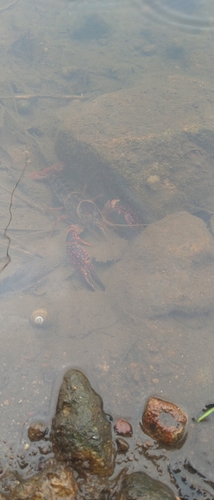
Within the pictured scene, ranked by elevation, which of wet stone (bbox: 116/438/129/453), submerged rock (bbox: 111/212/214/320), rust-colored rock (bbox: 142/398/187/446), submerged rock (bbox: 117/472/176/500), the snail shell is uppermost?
submerged rock (bbox: 117/472/176/500)

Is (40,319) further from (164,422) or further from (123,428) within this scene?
(164,422)

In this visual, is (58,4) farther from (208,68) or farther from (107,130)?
(107,130)

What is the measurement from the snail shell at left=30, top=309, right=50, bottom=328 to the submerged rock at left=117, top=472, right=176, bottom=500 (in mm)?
2158

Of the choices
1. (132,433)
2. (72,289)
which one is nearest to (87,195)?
(72,289)

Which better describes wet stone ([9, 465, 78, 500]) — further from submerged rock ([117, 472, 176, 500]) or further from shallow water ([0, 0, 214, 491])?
shallow water ([0, 0, 214, 491])

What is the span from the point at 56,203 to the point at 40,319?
3.24 meters

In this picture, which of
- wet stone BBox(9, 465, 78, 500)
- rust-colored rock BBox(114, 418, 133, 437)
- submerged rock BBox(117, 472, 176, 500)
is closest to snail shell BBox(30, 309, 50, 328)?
rust-colored rock BBox(114, 418, 133, 437)

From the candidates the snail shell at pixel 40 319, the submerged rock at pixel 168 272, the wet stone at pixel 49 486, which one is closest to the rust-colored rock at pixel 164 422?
the wet stone at pixel 49 486

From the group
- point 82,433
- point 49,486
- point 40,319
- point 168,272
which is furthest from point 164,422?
point 168,272

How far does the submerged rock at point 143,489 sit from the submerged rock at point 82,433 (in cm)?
17

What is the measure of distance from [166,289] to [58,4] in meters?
12.3

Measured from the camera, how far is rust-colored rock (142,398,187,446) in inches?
103

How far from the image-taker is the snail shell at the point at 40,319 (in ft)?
13.5

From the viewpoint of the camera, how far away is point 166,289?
14.6ft
